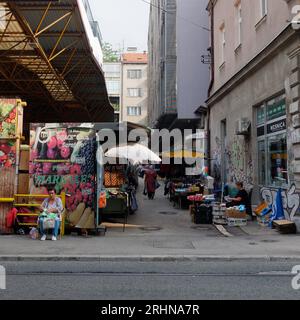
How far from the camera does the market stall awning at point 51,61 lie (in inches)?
625

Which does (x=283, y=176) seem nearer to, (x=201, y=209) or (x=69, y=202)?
(x=201, y=209)

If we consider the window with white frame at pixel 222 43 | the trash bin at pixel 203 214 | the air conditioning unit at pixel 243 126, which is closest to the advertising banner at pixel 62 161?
the trash bin at pixel 203 214

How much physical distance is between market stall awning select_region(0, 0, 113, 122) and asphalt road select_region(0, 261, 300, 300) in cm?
979

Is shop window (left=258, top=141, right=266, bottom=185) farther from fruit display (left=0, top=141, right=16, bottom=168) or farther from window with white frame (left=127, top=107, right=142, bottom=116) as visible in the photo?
window with white frame (left=127, top=107, right=142, bottom=116)

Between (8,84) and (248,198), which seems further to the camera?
(8,84)

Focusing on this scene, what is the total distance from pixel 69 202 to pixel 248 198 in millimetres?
5757

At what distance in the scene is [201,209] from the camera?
1363 centimetres

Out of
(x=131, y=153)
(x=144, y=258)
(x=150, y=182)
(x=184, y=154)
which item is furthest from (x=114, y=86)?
(x=144, y=258)

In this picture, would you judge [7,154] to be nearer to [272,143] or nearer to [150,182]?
[272,143]

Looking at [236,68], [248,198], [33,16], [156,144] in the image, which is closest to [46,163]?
[248,198]

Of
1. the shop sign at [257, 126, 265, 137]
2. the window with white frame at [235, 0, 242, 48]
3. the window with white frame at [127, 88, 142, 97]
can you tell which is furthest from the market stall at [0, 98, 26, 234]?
the window with white frame at [127, 88, 142, 97]

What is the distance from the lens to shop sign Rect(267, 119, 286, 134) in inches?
508

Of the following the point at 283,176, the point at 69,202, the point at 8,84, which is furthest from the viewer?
the point at 8,84

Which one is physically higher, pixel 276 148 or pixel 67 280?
pixel 276 148
